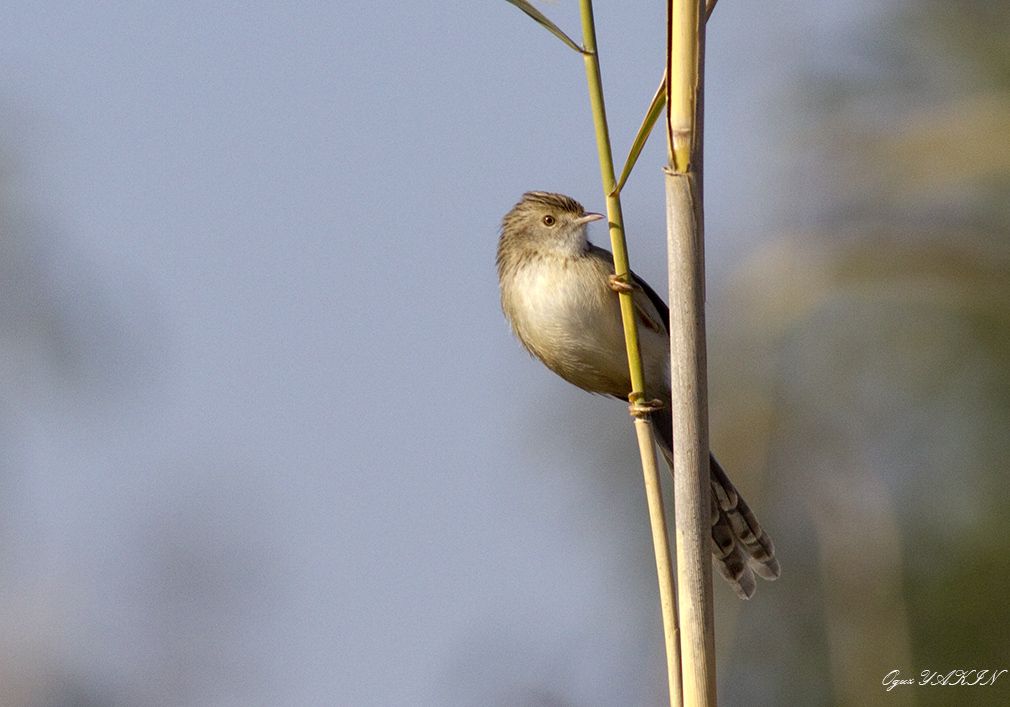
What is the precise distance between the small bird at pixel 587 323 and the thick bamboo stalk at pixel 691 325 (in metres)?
2.09

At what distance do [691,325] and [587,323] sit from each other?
231 cm

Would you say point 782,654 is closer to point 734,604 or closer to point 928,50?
point 734,604

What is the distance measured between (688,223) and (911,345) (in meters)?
7.37

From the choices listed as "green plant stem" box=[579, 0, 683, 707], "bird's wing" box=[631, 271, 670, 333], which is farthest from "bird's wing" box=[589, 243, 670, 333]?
"green plant stem" box=[579, 0, 683, 707]

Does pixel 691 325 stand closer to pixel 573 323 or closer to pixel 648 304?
pixel 573 323

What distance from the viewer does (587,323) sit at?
14.8 feet

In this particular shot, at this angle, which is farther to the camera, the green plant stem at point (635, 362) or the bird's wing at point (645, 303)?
the bird's wing at point (645, 303)

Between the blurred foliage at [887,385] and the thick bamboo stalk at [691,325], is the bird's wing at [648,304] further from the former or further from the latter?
the thick bamboo stalk at [691,325]

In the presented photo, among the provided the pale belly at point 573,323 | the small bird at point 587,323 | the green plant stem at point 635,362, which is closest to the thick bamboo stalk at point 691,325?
the green plant stem at point 635,362

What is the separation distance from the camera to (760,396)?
788cm

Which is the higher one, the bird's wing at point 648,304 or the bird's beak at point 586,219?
the bird's beak at point 586,219

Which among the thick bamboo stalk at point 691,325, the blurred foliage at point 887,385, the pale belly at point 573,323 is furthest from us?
the blurred foliage at point 887,385

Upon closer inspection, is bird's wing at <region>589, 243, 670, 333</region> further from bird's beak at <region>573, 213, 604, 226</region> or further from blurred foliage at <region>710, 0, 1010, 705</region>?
blurred foliage at <region>710, 0, 1010, 705</region>

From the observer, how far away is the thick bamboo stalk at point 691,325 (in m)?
2.17
